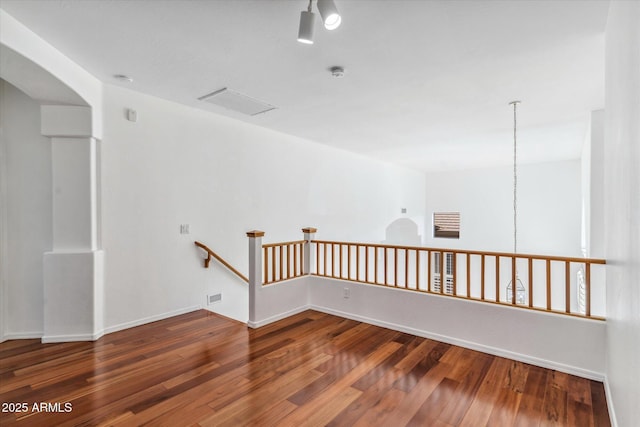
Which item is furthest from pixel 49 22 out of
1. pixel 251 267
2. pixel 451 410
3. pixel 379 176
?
pixel 379 176

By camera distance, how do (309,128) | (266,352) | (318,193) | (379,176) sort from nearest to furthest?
(266,352) → (309,128) → (318,193) → (379,176)

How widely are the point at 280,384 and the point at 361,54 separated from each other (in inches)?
105

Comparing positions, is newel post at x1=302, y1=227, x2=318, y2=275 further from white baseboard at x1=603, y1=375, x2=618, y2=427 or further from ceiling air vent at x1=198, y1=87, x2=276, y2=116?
white baseboard at x1=603, y1=375, x2=618, y2=427

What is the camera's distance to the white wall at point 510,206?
7.44 m

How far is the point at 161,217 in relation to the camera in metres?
3.64

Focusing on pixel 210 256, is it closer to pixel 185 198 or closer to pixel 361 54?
pixel 185 198

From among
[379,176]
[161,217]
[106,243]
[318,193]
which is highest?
[379,176]

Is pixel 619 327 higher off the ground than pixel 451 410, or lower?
higher

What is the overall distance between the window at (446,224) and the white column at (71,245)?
8.90m

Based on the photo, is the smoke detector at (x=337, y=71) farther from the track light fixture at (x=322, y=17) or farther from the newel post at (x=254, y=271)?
the newel post at (x=254, y=271)

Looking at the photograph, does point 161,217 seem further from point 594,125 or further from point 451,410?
point 594,125

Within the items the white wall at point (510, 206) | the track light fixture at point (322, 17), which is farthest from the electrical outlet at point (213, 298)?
the white wall at point (510, 206)

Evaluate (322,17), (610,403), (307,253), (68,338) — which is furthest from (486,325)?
(68,338)

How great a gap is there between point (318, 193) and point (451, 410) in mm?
4142
